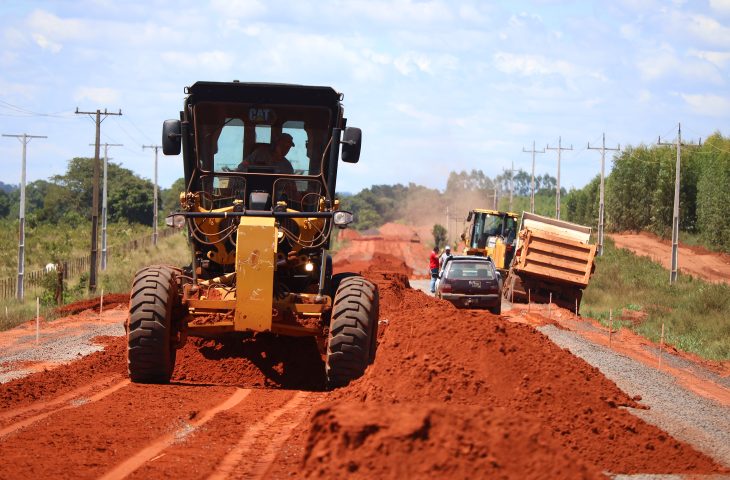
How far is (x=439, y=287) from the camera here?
29.7 metres

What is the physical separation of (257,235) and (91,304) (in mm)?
21345

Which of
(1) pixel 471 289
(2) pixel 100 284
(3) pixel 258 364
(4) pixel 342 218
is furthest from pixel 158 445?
(2) pixel 100 284

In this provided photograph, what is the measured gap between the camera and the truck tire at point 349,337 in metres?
12.5

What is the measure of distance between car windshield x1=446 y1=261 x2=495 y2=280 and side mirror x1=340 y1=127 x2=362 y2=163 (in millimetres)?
16429

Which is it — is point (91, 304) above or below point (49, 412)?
below

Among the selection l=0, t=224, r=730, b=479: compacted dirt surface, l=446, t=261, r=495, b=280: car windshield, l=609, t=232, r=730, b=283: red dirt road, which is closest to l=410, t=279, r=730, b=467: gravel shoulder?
l=0, t=224, r=730, b=479: compacted dirt surface

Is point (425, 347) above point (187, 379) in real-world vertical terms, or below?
above

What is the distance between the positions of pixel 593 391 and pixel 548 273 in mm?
23630

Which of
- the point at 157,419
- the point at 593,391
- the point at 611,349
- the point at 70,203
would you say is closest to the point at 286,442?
the point at 157,419

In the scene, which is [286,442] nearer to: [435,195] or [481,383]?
[481,383]

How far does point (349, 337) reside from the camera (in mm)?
12523

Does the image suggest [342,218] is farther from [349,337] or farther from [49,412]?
[49,412]

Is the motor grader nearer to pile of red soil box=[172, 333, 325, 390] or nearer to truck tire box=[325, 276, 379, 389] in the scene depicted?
truck tire box=[325, 276, 379, 389]

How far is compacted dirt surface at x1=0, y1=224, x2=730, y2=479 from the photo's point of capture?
7602 millimetres
